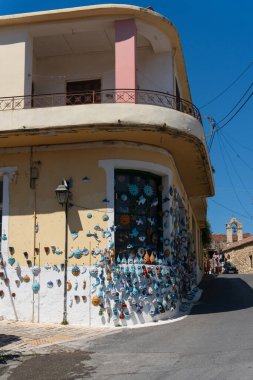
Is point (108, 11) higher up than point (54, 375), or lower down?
higher up

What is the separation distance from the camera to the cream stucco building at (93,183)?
427 inches

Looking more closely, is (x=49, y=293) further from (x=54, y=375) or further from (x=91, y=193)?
(x=54, y=375)

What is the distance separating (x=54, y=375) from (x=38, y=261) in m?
4.74

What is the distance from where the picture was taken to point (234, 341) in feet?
27.2

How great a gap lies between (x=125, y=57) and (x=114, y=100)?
110 centimetres

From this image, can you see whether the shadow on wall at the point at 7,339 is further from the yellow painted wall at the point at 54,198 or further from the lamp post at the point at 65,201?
the yellow painted wall at the point at 54,198

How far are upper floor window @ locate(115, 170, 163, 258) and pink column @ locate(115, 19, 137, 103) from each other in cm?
201

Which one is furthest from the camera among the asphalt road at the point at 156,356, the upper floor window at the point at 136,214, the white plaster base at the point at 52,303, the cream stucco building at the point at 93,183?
the upper floor window at the point at 136,214

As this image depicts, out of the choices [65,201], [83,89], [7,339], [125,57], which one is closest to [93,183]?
[65,201]

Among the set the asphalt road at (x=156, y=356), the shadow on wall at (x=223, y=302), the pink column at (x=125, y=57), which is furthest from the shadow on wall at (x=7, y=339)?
the pink column at (x=125, y=57)

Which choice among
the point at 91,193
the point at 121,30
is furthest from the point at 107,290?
the point at 121,30

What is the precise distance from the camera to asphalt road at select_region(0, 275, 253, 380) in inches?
257

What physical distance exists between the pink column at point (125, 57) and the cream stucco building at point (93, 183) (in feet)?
0.08

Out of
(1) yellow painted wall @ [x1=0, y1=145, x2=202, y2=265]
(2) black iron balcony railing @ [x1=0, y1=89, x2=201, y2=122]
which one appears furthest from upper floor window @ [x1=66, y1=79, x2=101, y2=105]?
(1) yellow painted wall @ [x1=0, y1=145, x2=202, y2=265]
